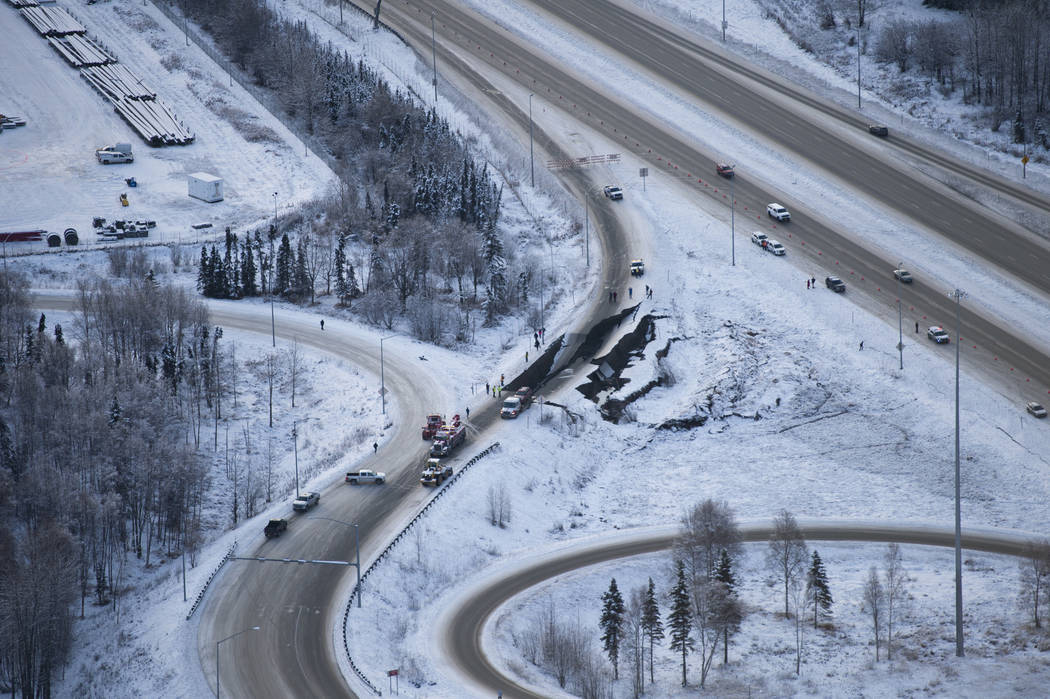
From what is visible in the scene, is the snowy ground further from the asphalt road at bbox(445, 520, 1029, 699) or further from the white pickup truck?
the asphalt road at bbox(445, 520, 1029, 699)

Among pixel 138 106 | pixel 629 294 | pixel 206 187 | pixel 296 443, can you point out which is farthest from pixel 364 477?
pixel 138 106

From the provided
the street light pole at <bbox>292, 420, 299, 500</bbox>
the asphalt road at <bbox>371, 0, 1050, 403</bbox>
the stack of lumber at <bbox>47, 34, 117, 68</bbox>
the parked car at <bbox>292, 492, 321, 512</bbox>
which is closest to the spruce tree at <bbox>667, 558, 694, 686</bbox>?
the parked car at <bbox>292, 492, 321, 512</bbox>

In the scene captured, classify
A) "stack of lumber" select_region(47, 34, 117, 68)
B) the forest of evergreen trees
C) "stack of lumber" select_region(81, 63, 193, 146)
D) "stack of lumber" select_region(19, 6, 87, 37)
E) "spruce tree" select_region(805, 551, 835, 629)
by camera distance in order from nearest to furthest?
"spruce tree" select_region(805, 551, 835, 629)
the forest of evergreen trees
"stack of lumber" select_region(81, 63, 193, 146)
"stack of lumber" select_region(47, 34, 117, 68)
"stack of lumber" select_region(19, 6, 87, 37)

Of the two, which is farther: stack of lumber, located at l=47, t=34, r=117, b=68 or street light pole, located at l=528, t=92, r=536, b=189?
stack of lumber, located at l=47, t=34, r=117, b=68

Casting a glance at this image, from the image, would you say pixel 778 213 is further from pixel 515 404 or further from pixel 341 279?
pixel 341 279

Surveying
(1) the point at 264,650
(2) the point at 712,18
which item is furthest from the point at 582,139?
(1) the point at 264,650

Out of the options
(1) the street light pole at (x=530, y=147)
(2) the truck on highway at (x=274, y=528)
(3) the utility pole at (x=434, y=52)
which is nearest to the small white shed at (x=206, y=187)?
(3) the utility pole at (x=434, y=52)

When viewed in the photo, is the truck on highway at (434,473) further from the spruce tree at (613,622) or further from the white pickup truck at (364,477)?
the spruce tree at (613,622)
